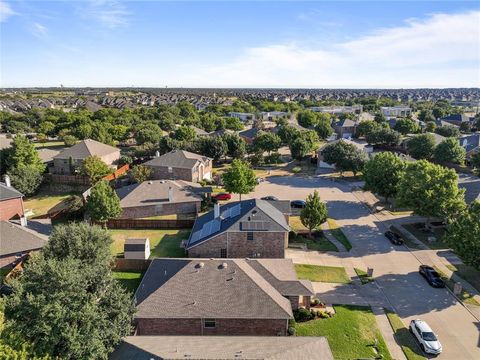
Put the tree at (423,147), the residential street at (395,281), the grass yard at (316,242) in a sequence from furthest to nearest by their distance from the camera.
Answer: the tree at (423,147)
the grass yard at (316,242)
the residential street at (395,281)

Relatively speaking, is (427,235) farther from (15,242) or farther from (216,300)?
(15,242)

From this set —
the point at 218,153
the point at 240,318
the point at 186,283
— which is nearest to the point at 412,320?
the point at 240,318

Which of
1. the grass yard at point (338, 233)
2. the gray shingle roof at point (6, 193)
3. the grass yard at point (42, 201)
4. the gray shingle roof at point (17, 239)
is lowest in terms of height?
the grass yard at point (42, 201)

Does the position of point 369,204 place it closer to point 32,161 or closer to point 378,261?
point 378,261

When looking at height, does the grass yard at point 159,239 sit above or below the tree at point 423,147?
below

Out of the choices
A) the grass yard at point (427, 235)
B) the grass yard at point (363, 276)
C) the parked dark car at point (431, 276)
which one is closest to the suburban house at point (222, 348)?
the grass yard at point (363, 276)

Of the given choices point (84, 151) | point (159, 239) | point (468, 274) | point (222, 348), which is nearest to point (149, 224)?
point (159, 239)

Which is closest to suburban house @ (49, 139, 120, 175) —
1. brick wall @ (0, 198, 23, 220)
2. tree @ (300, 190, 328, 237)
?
brick wall @ (0, 198, 23, 220)

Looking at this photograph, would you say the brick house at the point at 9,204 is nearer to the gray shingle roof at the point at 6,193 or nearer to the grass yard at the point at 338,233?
the gray shingle roof at the point at 6,193
